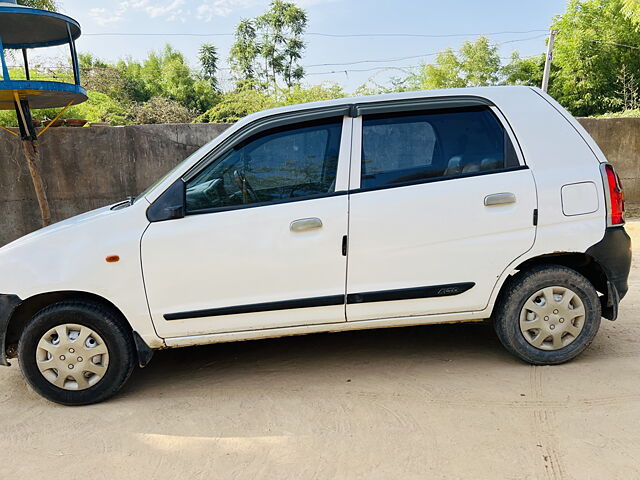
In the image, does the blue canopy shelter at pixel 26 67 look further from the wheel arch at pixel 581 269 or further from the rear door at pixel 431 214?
the wheel arch at pixel 581 269

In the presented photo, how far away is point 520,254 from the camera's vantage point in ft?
11.4

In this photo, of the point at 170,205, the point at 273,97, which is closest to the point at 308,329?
the point at 170,205

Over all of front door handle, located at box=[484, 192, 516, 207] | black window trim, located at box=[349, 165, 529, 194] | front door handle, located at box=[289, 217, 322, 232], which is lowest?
front door handle, located at box=[289, 217, 322, 232]

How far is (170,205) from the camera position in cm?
334

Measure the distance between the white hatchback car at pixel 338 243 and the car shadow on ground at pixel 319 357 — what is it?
0.40m

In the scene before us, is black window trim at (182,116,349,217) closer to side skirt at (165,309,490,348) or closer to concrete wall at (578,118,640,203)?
side skirt at (165,309,490,348)

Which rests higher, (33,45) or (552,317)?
(33,45)

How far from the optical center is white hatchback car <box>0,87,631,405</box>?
10.9 feet

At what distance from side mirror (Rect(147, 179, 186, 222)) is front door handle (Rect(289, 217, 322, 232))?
0.70 meters

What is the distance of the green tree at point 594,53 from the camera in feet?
106

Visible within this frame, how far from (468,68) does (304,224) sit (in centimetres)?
4275

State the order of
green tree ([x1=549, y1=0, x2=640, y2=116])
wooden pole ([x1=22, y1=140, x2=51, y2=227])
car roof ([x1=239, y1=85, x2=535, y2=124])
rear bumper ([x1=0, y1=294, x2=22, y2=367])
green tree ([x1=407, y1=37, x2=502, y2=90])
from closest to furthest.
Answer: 1. rear bumper ([x1=0, y1=294, x2=22, y2=367])
2. car roof ([x1=239, y1=85, x2=535, y2=124])
3. wooden pole ([x1=22, y1=140, x2=51, y2=227])
4. green tree ([x1=549, y1=0, x2=640, y2=116])
5. green tree ([x1=407, y1=37, x2=502, y2=90])

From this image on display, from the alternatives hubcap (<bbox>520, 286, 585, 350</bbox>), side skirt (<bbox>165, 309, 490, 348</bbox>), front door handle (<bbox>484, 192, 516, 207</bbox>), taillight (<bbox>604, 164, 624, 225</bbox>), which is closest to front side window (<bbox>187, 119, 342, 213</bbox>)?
side skirt (<bbox>165, 309, 490, 348</bbox>)

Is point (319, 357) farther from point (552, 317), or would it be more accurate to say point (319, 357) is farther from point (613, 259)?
point (613, 259)
